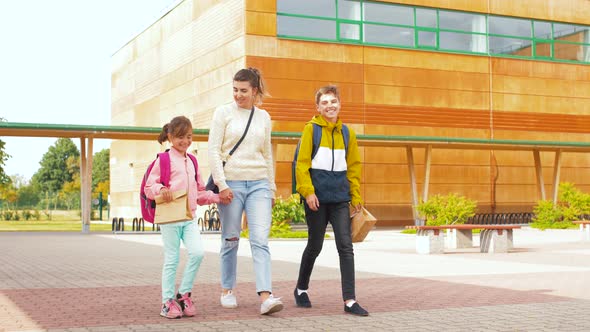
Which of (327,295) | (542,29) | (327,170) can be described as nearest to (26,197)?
(542,29)

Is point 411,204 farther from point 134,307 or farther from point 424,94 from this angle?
point 134,307

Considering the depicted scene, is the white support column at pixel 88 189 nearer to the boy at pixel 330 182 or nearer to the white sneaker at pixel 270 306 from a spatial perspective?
the boy at pixel 330 182

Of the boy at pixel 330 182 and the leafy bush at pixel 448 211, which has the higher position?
the boy at pixel 330 182

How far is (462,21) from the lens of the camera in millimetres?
37531

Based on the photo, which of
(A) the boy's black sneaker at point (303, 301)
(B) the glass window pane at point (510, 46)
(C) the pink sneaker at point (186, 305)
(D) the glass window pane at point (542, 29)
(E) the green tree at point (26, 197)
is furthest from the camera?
(E) the green tree at point (26, 197)

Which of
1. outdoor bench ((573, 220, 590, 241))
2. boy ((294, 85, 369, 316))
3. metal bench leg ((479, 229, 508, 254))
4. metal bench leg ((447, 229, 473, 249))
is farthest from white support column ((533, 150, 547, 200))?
boy ((294, 85, 369, 316))

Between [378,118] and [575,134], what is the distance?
1104 cm

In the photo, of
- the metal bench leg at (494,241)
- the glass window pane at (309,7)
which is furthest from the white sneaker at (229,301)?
the glass window pane at (309,7)

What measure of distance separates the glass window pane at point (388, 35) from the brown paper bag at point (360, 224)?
2797cm

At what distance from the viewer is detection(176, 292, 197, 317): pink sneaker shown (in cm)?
731

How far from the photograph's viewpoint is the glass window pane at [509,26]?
3816 centimetres

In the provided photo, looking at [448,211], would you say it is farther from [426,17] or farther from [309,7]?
[426,17]

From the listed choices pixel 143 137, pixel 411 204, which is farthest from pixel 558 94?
pixel 143 137

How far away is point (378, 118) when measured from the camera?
35.1 metres
